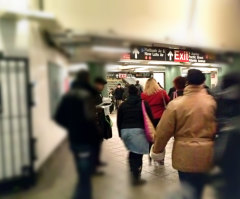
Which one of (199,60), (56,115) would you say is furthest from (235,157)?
(56,115)

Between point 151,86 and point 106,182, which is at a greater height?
point 151,86

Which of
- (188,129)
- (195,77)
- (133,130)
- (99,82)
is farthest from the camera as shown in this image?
(188,129)

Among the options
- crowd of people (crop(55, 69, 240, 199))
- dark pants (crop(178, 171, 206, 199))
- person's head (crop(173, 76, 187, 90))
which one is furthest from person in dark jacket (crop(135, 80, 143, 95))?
dark pants (crop(178, 171, 206, 199))

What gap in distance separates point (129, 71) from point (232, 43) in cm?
29

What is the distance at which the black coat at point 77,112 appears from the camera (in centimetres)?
46

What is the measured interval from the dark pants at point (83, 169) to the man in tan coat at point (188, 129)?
18.0 inches

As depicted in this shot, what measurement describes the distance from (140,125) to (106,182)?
23cm

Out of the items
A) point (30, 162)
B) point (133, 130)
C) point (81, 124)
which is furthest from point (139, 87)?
point (30, 162)

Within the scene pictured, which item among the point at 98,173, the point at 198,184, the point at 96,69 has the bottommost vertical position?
the point at 198,184

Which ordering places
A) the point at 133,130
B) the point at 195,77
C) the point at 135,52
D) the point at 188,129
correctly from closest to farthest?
the point at 135,52, the point at 133,130, the point at 195,77, the point at 188,129

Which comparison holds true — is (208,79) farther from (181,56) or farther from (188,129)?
(188,129)

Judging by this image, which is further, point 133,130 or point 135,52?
point 133,130

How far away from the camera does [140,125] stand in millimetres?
727

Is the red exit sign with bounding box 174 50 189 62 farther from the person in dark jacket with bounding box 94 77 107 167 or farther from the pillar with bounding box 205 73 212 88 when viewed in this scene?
the person in dark jacket with bounding box 94 77 107 167
